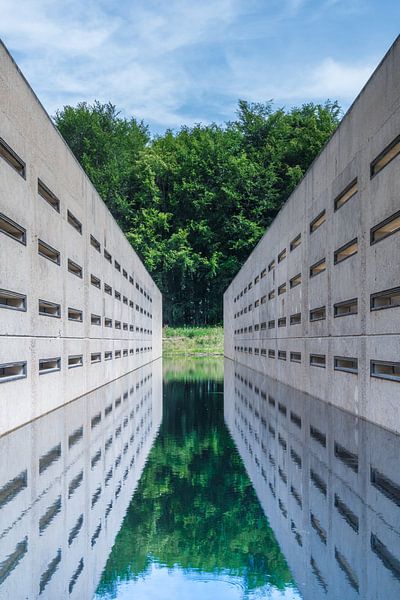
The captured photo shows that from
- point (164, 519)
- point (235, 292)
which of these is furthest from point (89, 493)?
point (235, 292)

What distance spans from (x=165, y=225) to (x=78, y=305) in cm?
5251

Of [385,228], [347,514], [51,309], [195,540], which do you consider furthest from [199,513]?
[51,309]

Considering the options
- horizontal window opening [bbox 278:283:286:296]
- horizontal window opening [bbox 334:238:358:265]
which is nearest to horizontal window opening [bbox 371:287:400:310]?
horizontal window opening [bbox 334:238:358:265]

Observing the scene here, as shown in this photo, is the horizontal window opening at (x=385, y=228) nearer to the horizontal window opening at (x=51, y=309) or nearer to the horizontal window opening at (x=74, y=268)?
the horizontal window opening at (x=51, y=309)

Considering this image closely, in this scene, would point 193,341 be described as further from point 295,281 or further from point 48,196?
point 48,196

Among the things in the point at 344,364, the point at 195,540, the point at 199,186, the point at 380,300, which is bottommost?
the point at 195,540

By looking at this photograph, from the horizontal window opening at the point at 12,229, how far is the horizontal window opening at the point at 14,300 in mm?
896

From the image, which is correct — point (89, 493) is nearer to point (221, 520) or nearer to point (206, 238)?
point (221, 520)

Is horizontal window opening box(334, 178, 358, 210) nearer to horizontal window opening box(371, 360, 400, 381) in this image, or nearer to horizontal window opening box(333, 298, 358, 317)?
horizontal window opening box(333, 298, 358, 317)

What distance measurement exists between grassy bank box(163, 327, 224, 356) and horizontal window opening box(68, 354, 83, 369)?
4411cm

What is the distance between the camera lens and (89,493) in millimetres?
6418

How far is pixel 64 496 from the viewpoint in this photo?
626 centimetres

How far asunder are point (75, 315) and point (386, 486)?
12.5 m

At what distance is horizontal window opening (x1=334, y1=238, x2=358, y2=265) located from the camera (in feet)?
44.7
